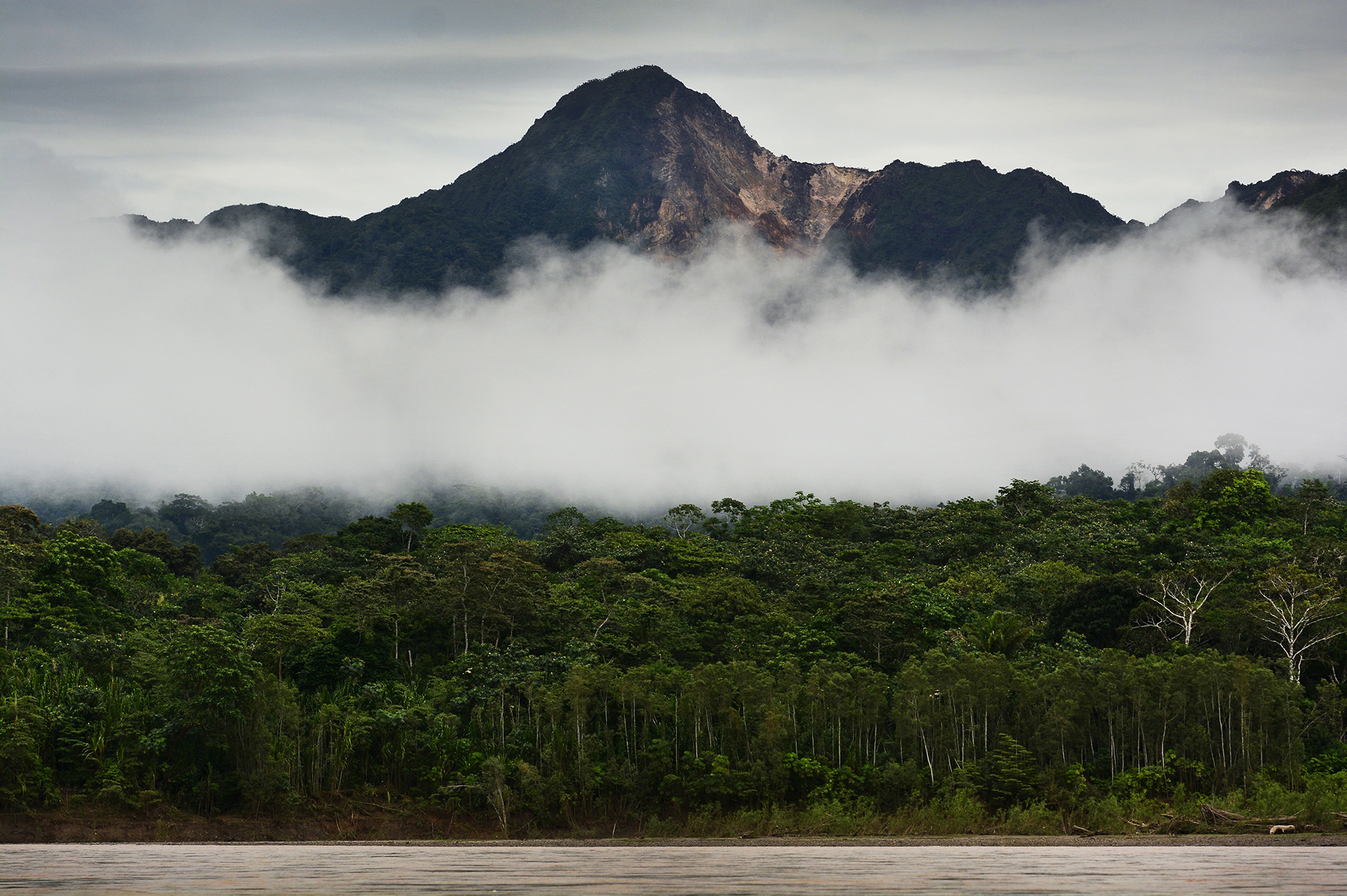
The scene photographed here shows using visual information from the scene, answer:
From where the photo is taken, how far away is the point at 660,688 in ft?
92.8

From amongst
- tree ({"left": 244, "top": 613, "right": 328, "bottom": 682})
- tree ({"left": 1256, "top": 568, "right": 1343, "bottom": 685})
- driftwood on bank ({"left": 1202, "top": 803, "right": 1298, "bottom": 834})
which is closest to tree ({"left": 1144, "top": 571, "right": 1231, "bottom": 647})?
tree ({"left": 1256, "top": 568, "right": 1343, "bottom": 685})

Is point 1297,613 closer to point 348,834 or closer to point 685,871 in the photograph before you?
point 348,834

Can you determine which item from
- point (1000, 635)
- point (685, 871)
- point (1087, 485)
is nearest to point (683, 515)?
point (1000, 635)

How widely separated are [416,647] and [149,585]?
2247cm

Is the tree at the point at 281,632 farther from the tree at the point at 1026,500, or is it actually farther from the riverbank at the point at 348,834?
the tree at the point at 1026,500

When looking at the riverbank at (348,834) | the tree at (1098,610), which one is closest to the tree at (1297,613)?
the tree at (1098,610)

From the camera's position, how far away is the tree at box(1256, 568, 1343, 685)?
29.7m

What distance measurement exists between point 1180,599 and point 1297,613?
3.98 m

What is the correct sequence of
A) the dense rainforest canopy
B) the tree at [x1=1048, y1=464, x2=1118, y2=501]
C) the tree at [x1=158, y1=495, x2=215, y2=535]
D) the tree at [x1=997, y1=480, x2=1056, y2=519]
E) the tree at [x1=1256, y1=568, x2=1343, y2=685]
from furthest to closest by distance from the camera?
the tree at [x1=1048, y1=464, x2=1118, y2=501]
the tree at [x1=158, y1=495, x2=215, y2=535]
the tree at [x1=997, y1=480, x2=1056, y2=519]
the tree at [x1=1256, y1=568, x2=1343, y2=685]
the dense rainforest canopy

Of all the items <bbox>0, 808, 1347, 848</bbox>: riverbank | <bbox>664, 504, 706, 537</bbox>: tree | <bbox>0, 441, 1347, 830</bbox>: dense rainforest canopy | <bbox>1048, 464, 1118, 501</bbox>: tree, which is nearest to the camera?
<bbox>0, 808, 1347, 848</bbox>: riverbank

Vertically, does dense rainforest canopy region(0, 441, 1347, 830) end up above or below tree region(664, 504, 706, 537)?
below

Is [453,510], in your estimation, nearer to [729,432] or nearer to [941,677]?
[729,432]

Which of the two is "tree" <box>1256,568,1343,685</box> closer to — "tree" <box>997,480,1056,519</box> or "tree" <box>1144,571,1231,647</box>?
"tree" <box>1144,571,1231,647</box>

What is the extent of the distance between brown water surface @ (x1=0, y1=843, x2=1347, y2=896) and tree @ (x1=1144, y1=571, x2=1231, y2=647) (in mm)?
29824
